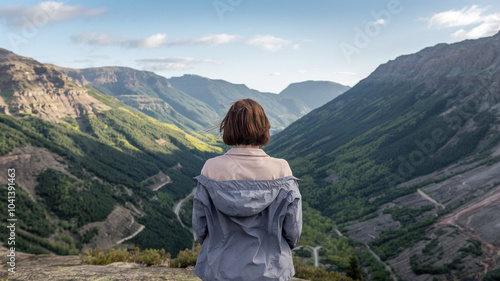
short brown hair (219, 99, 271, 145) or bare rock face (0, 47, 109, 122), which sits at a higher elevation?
bare rock face (0, 47, 109, 122)

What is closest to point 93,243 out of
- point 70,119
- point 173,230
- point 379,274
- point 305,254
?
point 173,230

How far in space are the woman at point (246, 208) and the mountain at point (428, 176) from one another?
199 ft

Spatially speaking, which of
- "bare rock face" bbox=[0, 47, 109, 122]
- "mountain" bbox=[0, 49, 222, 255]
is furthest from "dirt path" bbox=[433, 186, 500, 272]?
"bare rock face" bbox=[0, 47, 109, 122]

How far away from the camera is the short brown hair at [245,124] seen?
14.4 ft

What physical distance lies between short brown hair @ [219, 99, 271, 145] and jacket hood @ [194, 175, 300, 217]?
2.41ft

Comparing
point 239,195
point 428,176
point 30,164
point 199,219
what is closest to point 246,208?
point 239,195

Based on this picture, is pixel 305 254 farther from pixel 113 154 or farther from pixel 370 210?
pixel 113 154

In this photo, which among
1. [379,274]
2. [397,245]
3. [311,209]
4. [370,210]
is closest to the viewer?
[379,274]

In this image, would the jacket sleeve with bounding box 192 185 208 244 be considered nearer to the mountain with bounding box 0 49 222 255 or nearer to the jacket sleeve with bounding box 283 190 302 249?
the jacket sleeve with bounding box 283 190 302 249

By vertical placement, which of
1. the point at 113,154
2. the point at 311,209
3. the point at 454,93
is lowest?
the point at 311,209

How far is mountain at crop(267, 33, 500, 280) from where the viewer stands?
5922 cm

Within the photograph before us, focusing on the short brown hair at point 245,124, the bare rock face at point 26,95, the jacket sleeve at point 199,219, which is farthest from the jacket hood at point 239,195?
the bare rock face at point 26,95

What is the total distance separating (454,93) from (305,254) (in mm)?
146414

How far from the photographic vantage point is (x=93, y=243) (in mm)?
80062
